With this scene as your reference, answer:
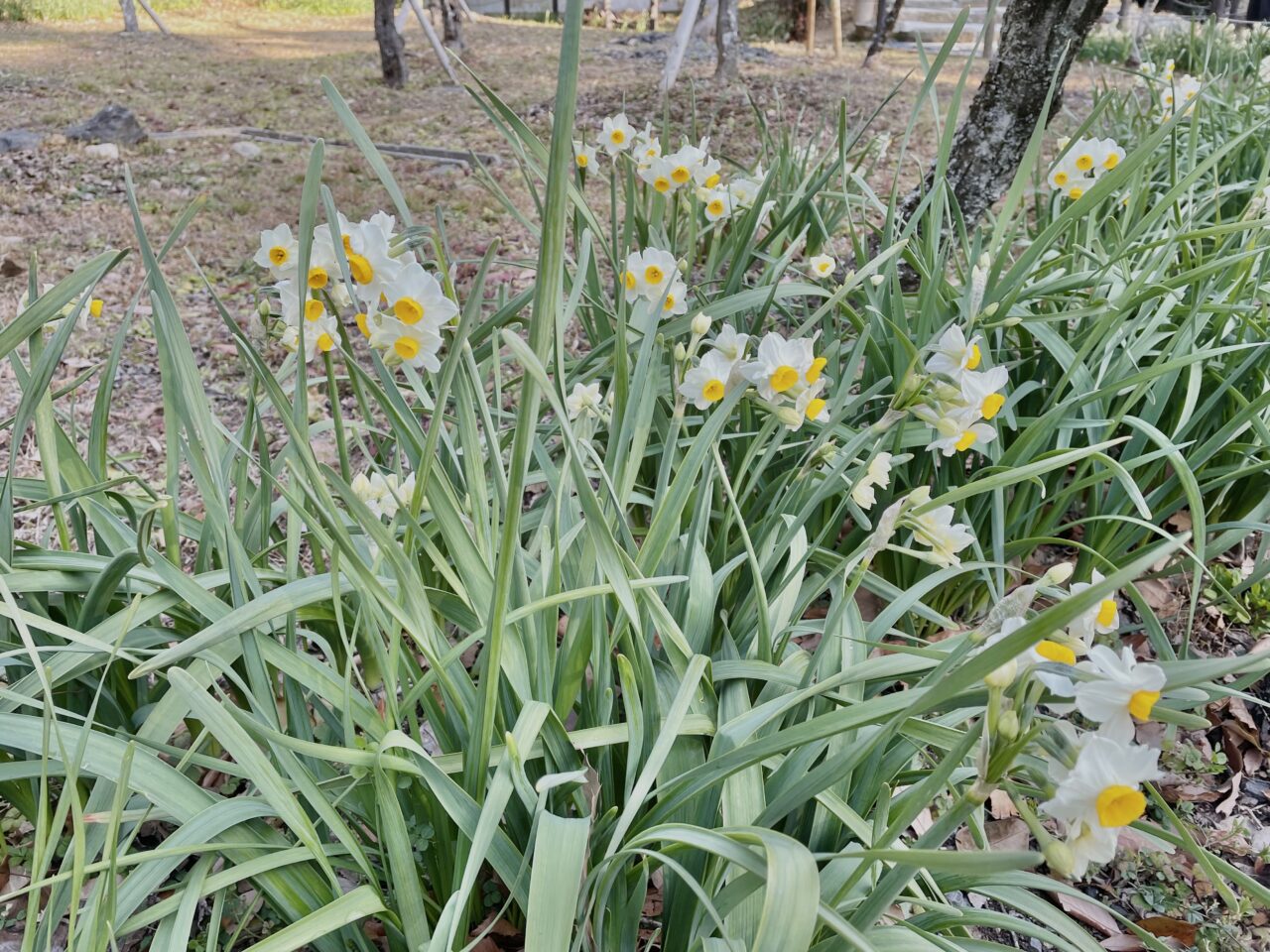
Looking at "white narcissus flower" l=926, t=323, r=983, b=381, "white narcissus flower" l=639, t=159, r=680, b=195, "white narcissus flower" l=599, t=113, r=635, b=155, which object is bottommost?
"white narcissus flower" l=926, t=323, r=983, b=381

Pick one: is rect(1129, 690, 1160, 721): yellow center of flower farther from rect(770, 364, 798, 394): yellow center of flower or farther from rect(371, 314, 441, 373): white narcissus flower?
rect(371, 314, 441, 373): white narcissus flower

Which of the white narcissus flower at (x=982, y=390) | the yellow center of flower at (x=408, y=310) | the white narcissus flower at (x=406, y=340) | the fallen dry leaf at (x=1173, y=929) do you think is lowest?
the fallen dry leaf at (x=1173, y=929)

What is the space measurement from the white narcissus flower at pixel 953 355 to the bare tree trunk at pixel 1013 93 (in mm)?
1410

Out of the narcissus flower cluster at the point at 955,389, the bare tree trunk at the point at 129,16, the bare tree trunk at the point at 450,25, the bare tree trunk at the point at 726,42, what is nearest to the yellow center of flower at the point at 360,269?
the narcissus flower cluster at the point at 955,389

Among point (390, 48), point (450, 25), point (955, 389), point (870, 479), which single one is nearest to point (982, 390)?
point (955, 389)

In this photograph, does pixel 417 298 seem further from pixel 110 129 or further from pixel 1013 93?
pixel 110 129

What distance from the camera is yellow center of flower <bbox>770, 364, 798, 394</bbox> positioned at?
3.40ft

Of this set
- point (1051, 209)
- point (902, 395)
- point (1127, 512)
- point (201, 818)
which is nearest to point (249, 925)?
point (201, 818)

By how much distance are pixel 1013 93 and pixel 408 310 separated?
2127 millimetres

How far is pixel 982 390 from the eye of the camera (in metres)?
1.01

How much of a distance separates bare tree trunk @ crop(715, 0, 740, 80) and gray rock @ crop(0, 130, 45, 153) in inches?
158

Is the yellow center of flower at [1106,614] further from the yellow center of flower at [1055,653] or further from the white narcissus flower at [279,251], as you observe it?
the white narcissus flower at [279,251]

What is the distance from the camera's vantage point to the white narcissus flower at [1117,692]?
0.53 meters

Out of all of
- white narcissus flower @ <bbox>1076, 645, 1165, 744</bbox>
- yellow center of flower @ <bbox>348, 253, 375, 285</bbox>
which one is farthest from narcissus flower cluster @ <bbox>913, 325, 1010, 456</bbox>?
yellow center of flower @ <bbox>348, 253, 375, 285</bbox>
